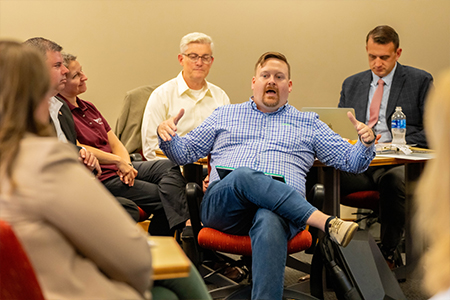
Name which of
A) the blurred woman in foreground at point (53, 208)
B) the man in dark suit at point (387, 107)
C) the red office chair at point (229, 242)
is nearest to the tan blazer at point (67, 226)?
the blurred woman in foreground at point (53, 208)

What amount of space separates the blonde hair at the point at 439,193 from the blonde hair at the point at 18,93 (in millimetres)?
768

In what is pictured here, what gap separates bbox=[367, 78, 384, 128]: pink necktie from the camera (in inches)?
137

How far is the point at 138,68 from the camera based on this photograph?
441 cm

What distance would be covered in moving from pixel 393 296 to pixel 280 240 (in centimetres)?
66

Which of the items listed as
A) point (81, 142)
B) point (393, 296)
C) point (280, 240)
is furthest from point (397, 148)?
point (81, 142)

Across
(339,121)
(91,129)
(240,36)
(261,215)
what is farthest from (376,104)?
(91,129)

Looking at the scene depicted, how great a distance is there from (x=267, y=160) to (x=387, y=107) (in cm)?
130

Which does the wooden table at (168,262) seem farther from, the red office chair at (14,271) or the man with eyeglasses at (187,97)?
the man with eyeglasses at (187,97)

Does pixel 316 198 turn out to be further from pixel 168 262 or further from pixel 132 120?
pixel 132 120

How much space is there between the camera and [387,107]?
3436mm

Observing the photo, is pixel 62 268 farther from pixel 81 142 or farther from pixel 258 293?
pixel 81 142

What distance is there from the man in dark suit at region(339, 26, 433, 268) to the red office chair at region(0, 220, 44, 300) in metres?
2.48

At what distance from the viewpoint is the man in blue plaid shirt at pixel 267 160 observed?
6.60ft

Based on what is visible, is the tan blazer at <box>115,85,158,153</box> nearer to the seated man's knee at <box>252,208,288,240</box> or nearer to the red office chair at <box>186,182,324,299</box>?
the red office chair at <box>186,182,324,299</box>
